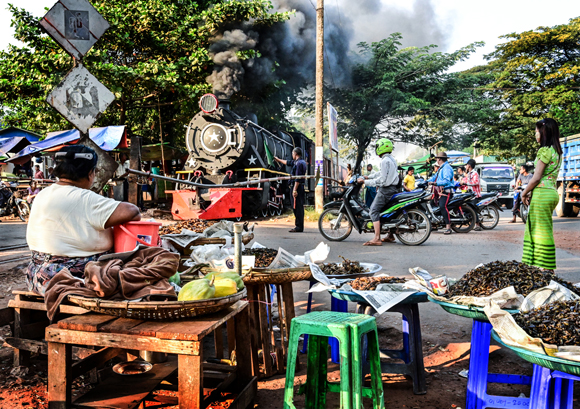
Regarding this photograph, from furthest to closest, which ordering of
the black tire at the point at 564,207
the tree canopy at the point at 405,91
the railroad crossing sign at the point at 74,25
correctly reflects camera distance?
the tree canopy at the point at 405,91 < the black tire at the point at 564,207 < the railroad crossing sign at the point at 74,25

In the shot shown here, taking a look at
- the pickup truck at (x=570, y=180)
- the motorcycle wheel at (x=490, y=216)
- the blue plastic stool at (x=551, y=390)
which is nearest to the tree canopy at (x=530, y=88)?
the pickup truck at (x=570, y=180)

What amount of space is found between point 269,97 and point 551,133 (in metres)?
14.8

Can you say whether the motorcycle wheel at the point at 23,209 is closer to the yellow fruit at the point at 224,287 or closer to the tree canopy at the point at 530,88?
the yellow fruit at the point at 224,287

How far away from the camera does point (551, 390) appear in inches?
78.2

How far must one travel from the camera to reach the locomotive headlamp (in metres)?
11.6

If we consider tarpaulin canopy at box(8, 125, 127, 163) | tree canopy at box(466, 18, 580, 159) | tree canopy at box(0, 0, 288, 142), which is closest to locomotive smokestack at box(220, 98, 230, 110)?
tree canopy at box(0, 0, 288, 142)

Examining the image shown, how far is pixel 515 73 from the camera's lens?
2353 cm

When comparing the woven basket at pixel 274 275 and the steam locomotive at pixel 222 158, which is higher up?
the steam locomotive at pixel 222 158

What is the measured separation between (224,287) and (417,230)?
262 inches

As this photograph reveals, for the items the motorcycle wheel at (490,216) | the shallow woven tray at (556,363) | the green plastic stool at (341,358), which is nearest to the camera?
the shallow woven tray at (556,363)

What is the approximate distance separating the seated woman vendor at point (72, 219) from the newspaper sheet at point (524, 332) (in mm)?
1879

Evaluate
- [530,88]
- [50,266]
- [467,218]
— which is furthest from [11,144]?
[530,88]

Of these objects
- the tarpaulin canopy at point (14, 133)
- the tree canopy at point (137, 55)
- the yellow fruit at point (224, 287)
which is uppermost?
the tree canopy at point (137, 55)

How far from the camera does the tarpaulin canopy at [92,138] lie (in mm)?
13820
